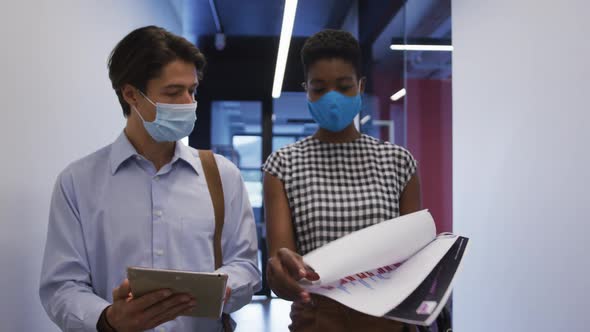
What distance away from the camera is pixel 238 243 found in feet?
5.33

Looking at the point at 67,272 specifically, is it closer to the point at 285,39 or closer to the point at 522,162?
the point at 522,162

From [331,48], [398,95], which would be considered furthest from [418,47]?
[331,48]

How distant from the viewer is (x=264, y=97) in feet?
27.1

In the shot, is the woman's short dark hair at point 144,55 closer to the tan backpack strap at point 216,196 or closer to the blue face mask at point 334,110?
the tan backpack strap at point 216,196

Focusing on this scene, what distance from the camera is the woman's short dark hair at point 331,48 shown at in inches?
59.9

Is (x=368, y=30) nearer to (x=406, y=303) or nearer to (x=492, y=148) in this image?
(x=492, y=148)

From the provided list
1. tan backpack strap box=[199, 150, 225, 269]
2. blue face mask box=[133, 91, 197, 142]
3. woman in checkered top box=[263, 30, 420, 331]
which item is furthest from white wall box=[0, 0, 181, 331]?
woman in checkered top box=[263, 30, 420, 331]

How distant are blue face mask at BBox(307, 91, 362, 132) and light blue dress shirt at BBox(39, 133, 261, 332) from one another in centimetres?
40

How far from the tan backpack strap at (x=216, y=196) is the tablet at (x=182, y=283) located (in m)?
0.35

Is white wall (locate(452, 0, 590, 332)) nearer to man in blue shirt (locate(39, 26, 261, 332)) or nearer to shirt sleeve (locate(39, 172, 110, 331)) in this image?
man in blue shirt (locate(39, 26, 261, 332))

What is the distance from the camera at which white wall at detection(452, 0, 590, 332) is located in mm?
2254

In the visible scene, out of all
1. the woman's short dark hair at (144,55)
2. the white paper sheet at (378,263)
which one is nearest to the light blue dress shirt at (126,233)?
the woman's short dark hair at (144,55)

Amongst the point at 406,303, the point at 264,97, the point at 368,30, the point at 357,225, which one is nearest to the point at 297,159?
the point at 357,225

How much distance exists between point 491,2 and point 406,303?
2571mm
